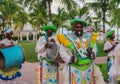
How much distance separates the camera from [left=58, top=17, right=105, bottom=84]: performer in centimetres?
538

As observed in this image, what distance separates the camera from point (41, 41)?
7.83 m

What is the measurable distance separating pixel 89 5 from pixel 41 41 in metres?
29.6

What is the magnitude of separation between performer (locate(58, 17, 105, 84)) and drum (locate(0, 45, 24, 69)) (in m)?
2.59

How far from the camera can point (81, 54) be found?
17.6 feet

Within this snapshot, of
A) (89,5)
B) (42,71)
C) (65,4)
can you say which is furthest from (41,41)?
(89,5)

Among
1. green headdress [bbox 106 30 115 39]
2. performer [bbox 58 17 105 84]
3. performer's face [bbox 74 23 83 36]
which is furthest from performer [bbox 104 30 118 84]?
performer's face [bbox 74 23 83 36]

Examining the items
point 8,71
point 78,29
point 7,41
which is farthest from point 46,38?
point 78,29

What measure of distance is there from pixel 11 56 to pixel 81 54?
9.51 feet

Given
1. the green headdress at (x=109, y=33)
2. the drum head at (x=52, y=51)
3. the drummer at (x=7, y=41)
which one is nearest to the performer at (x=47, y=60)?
the drum head at (x=52, y=51)

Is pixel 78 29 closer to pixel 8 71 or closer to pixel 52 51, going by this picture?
pixel 52 51

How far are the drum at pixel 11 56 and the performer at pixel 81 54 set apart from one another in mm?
2594

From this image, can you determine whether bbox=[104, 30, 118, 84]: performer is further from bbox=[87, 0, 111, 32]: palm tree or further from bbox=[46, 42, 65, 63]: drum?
bbox=[87, 0, 111, 32]: palm tree

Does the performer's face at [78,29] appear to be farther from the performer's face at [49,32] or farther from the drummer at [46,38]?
the performer's face at [49,32]

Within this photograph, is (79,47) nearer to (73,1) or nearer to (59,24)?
(73,1)
